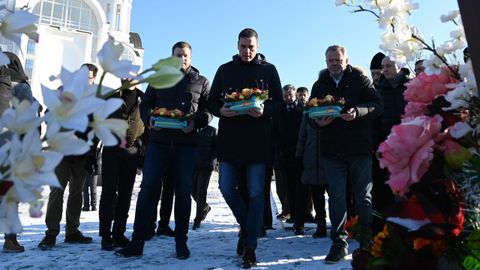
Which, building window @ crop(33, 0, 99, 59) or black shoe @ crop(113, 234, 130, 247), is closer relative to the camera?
black shoe @ crop(113, 234, 130, 247)

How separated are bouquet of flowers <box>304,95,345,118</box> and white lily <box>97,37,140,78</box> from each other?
9.76ft

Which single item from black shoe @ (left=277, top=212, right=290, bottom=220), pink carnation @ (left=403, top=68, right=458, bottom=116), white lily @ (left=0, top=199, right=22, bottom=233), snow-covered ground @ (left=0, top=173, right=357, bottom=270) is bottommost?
snow-covered ground @ (left=0, top=173, right=357, bottom=270)


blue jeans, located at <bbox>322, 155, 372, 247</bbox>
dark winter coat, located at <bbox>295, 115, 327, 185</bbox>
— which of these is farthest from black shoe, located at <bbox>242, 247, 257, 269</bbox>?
dark winter coat, located at <bbox>295, 115, 327, 185</bbox>

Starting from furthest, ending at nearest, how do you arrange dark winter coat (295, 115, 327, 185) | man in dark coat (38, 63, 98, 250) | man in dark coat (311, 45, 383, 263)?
dark winter coat (295, 115, 327, 185), man in dark coat (38, 63, 98, 250), man in dark coat (311, 45, 383, 263)

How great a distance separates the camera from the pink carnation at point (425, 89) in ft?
3.12

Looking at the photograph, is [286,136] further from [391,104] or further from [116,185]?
[116,185]

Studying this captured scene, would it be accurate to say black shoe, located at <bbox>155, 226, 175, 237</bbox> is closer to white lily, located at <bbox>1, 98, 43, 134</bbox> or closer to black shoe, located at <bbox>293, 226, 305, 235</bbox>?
black shoe, located at <bbox>293, 226, 305, 235</bbox>

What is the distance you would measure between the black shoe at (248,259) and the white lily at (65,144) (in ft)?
9.63

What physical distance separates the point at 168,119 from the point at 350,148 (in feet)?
4.96

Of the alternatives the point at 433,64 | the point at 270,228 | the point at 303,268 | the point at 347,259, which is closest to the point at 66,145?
the point at 433,64

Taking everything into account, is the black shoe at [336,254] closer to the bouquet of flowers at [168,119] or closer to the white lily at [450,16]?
the bouquet of flowers at [168,119]

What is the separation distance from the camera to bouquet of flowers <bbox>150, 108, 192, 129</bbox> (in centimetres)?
362

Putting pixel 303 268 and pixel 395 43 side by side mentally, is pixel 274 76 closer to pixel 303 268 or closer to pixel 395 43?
pixel 303 268

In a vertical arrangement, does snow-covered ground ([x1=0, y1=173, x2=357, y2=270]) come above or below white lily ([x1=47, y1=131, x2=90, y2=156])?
below
